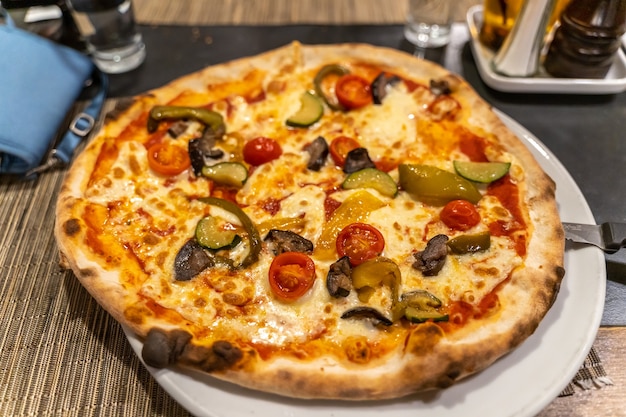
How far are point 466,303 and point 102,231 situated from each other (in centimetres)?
159

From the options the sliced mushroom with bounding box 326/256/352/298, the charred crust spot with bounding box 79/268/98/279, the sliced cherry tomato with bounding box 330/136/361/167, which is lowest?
the charred crust spot with bounding box 79/268/98/279

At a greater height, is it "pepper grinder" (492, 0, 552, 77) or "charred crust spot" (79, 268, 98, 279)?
"pepper grinder" (492, 0, 552, 77)

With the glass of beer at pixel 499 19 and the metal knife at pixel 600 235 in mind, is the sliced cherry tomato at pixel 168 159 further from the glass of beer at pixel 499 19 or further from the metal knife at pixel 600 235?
the glass of beer at pixel 499 19

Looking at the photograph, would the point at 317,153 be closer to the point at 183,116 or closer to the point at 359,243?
the point at 359,243

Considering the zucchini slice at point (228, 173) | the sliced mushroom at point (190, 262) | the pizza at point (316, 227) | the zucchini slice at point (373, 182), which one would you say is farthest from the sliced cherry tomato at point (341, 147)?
the sliced mushroom at point (190, 262)

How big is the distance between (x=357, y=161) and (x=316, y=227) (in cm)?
45

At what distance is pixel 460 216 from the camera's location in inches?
90.1

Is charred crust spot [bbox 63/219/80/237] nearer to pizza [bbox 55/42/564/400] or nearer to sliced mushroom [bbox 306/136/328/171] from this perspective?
pizza [bbox 55/42/564/400]

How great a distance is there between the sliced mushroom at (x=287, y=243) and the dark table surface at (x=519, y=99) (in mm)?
1345

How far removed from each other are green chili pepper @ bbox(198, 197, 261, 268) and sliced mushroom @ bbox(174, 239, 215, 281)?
6.1 inches

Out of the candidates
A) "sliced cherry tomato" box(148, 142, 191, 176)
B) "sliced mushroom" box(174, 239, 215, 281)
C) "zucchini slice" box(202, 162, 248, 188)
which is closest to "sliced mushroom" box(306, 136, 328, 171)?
"zucchini slice" box(202, 162, 248, 188)

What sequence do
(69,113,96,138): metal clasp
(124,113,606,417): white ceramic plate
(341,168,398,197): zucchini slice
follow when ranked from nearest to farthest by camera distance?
(124,113,606,417): white ceramic plate < (341,168,398,197): zucchini slice < (69,113,96,138): metal clasp

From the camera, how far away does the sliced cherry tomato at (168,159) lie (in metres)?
2.56

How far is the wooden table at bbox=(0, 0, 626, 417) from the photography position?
6.63 feet
